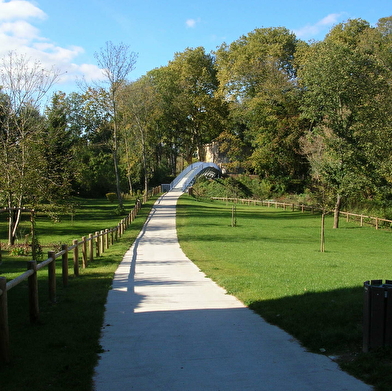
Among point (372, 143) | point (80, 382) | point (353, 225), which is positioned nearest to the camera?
point (80, 382)

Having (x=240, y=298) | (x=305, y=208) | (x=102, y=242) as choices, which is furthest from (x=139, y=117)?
(x=240, y=298)

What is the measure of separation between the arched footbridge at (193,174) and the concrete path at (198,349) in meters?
54.6

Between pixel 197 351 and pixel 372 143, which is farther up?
pixel 372 143

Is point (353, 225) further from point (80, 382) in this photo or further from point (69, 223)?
point (80, 382)

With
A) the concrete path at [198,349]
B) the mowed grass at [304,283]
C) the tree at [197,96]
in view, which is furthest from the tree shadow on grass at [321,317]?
the tree at [197,96]

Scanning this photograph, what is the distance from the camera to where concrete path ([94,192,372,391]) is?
448cm

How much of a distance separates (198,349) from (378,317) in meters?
2.10

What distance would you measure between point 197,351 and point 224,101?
204ft

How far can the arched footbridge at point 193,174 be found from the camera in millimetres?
64562

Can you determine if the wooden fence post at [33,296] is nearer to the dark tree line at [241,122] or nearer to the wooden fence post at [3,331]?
the wooden fence post at [3,331]

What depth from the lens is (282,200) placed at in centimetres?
5628

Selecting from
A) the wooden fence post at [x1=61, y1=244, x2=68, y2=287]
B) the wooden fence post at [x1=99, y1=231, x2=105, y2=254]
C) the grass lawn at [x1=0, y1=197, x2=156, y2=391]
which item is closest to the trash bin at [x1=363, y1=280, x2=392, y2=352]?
the grass lawn at [x1=0, y1=197, x2=156, y2=391]

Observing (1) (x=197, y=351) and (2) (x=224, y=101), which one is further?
(2) (x=224, y=101)

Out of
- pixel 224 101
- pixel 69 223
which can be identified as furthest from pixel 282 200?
pixel 69 223
